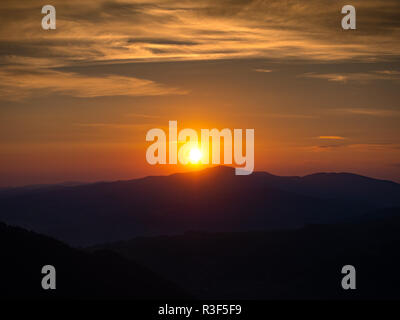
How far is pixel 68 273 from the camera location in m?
42.7

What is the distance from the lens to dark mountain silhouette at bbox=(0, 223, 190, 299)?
127 feet

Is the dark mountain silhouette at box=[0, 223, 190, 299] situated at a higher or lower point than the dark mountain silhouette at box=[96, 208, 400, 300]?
lower

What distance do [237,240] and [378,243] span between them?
25.5 meters

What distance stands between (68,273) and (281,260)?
167 feet

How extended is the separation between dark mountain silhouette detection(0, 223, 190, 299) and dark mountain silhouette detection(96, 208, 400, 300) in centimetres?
2404

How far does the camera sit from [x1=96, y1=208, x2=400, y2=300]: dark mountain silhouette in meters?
77.0

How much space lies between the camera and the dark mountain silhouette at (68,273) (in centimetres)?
3862

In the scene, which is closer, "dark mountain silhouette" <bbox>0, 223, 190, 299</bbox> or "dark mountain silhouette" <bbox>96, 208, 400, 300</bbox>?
"dark mountain silhouette" <bbox>0, 223, 190, 299</bbox>
